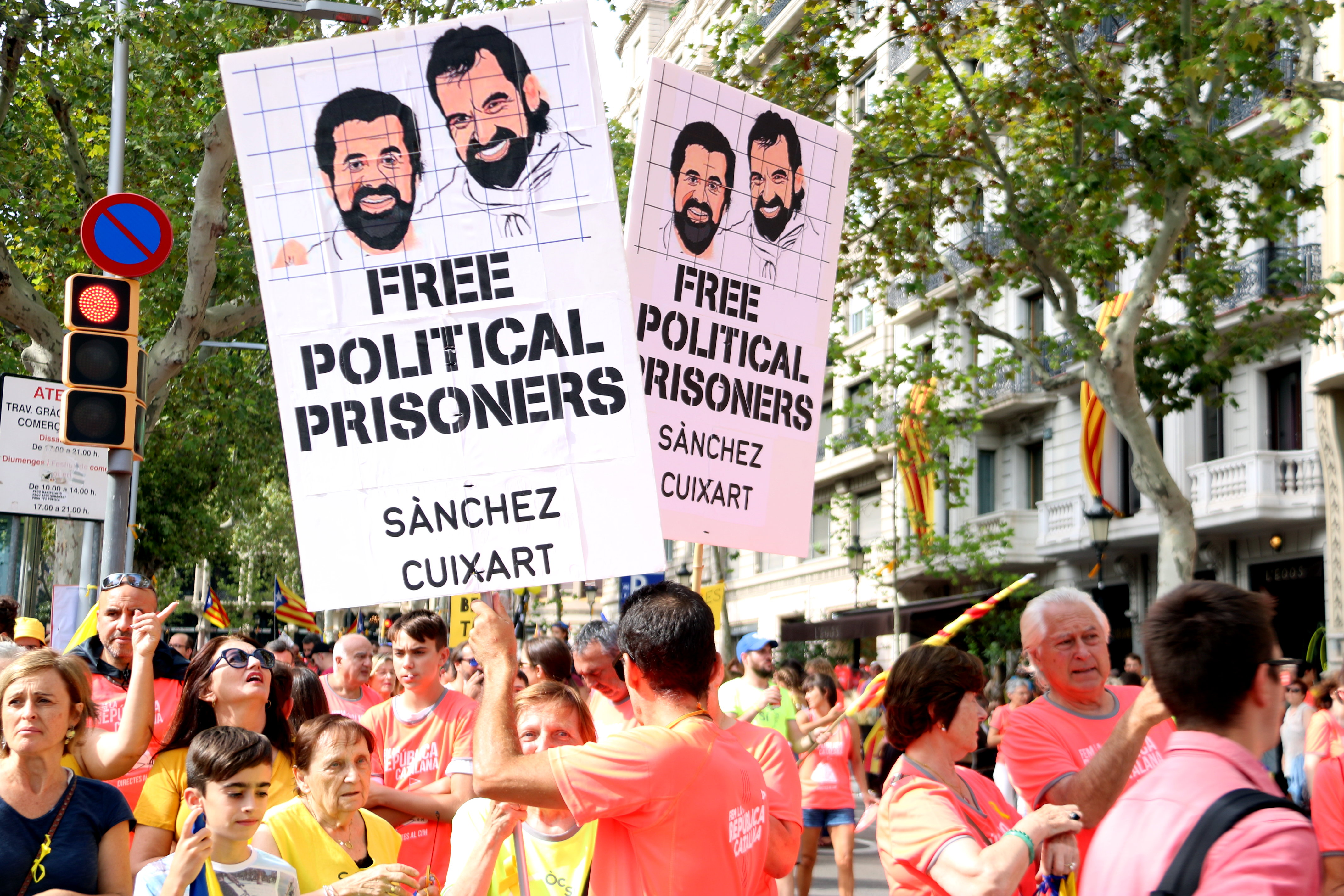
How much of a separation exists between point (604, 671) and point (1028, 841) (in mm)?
2972

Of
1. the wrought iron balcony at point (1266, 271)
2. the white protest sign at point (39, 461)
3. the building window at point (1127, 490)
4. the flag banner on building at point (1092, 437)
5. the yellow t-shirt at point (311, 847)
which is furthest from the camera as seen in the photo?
the building window at point (1127, 490)

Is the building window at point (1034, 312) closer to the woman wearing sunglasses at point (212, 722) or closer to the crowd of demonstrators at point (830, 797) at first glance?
the crowd of demonstrators at point (830, 797)

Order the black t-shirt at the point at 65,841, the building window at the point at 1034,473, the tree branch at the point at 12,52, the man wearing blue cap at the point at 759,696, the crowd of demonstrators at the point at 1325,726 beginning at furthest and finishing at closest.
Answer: the building window at the point at 1034,473 → the tree branch at the point at 12,52 → the man wearing blue cap at the point at 759,696 → the crowd of demonstrators at the point at 1325,726 → the black t-shirt at the point at 65,841

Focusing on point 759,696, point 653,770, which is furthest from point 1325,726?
point 653,770

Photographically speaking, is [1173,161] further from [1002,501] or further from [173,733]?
[1002,501]

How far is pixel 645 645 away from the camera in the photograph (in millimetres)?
3465

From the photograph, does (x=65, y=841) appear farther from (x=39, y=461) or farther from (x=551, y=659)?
(x=39, y=461)

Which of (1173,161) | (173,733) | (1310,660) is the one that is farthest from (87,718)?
(1310,660)

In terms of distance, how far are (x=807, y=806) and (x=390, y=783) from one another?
5601 mm

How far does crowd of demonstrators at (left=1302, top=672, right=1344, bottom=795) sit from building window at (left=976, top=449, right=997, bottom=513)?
71.8 feet

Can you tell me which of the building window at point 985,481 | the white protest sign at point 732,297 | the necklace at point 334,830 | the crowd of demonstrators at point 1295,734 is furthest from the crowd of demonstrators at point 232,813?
the building window at point 985,481

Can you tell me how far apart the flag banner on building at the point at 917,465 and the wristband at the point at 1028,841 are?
1821 cm

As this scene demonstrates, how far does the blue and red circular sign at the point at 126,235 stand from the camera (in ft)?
25.2

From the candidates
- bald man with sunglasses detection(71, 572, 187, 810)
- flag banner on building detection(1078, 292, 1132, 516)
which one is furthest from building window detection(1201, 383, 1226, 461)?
bald man with sunglasses detection(71, 572, 187, 810)
